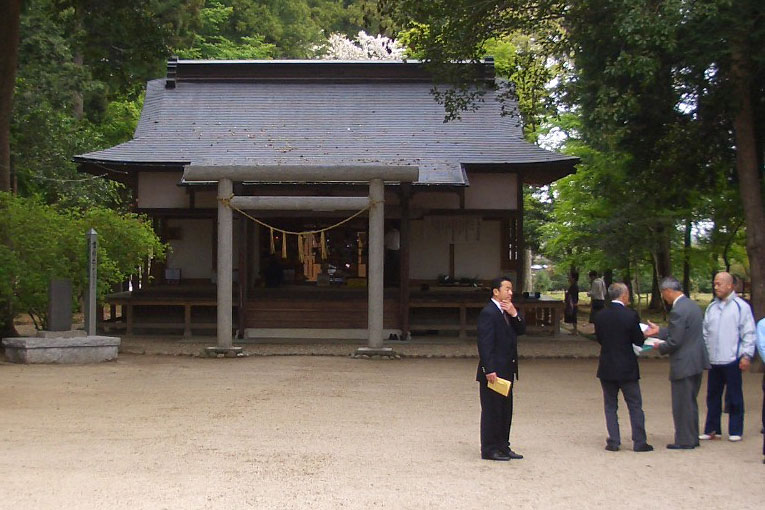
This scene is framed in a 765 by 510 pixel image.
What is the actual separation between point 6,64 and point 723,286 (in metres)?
12.9

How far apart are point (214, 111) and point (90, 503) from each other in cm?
1721

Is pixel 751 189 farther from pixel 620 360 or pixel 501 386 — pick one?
pixel 501 386

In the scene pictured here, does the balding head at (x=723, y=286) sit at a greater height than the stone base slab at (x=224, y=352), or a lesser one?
greater

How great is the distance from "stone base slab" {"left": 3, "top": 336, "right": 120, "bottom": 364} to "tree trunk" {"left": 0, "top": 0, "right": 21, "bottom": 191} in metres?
3.21

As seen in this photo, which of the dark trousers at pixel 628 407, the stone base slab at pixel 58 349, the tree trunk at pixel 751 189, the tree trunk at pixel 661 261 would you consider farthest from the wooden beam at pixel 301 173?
the tree trunk at pixel 661 261

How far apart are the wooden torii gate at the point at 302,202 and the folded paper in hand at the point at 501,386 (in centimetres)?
861

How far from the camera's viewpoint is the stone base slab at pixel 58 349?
14789 mm

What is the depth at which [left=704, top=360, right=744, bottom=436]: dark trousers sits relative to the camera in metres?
9.02

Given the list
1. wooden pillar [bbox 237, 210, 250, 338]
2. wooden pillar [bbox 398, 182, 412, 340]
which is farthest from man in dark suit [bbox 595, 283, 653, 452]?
wooden pillar [bbox 237, 210, 250, 338]

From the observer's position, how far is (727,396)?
9.14 m

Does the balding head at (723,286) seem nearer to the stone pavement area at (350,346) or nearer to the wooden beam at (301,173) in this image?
the wooden beam at (301,173)

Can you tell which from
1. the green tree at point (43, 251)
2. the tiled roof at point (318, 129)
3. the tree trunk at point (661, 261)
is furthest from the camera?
the tree trunk at point (661, 261)

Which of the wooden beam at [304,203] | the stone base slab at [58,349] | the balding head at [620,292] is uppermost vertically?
the wooden beam at [304,203]

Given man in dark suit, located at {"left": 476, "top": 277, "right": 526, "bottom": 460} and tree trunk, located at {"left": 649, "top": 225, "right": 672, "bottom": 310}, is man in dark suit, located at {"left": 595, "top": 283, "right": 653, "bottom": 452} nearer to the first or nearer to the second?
man in dark suit, located at {"left": 476, "top": 277, "right": 526, "bottom": 460}
